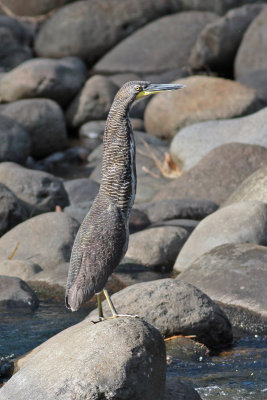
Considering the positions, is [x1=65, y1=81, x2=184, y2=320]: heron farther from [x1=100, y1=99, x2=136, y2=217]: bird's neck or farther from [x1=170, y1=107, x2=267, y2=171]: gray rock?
[x1=170, y1=107, x2=267, y2=171]: gray rock

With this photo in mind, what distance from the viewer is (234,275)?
9211 millimetres

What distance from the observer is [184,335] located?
7.96 meters

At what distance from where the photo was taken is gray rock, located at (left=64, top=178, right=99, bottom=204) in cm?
1446

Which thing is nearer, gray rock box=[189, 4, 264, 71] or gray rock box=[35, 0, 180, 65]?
gray rock box=[189, 4, 264, 71]

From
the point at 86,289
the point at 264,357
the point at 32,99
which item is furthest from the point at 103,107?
the point at 86,289

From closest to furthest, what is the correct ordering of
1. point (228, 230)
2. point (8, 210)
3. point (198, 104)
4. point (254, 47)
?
point (228, 230), point (8, 210), point (198, 104), point (254, 47)

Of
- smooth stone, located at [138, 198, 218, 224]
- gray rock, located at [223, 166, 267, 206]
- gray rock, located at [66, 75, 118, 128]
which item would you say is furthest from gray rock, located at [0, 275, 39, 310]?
gray rock, located at [66, 75, 118, 128]

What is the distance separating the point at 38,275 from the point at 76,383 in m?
5.38

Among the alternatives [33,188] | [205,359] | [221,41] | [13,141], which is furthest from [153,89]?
[221,41]

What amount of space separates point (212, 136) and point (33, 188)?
13.5 ft

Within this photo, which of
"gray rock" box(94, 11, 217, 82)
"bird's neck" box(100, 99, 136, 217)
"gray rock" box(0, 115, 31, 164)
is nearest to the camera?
"bird's neck" box(100, 99, 136, 217)

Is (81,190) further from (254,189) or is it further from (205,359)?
(205,359)

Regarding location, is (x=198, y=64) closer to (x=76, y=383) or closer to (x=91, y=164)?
(x=91, y=164)

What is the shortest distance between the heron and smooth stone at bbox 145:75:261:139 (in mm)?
11876
